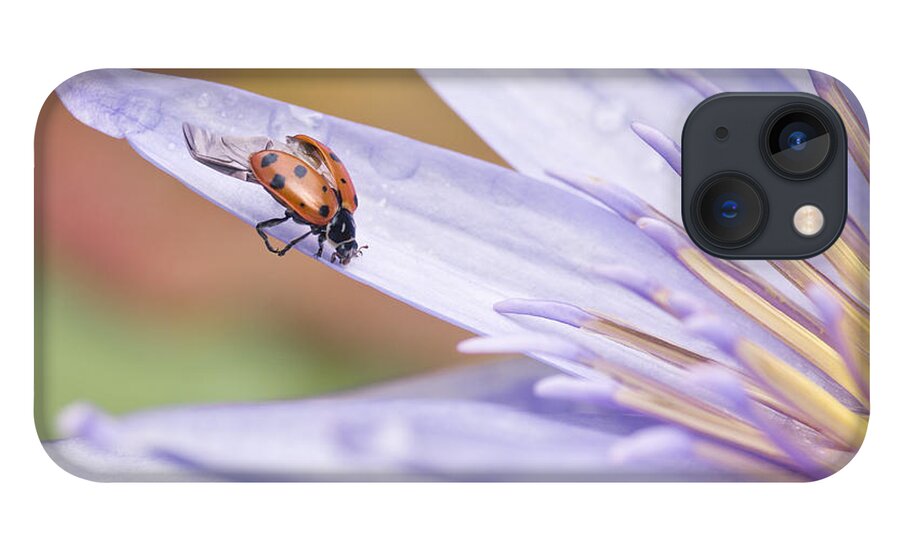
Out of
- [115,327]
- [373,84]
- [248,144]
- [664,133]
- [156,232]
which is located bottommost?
[115,327]

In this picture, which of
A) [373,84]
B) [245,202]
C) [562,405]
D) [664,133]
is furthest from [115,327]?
[664,133]

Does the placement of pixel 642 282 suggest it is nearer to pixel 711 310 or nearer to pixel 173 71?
pixel 711 310

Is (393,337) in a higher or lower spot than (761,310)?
lower

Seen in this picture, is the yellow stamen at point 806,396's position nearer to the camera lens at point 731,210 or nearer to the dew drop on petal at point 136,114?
the camera lens at point 731,210

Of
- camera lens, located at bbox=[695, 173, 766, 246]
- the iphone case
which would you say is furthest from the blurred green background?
camera lens, located at bbox=[695, 173, 766, 246]

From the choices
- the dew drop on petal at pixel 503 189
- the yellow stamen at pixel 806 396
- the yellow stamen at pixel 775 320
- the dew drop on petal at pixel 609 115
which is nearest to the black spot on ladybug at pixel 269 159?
the dew drop on petal at pixel 503 189
